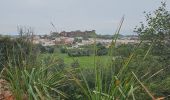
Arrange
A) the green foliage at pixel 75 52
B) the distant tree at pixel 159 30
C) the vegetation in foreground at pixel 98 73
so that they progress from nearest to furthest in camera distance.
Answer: the vegetation in foreground at pixel 98 73, the green foliage at pixel 75 52, the distant tree at pixel 159 30

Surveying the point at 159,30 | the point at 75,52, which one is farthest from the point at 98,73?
the point at 159,30

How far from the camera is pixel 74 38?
6.62 meters

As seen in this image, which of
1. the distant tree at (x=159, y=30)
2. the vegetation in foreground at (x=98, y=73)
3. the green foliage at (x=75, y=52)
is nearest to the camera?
the vegetation in foreground at (x=98, y=73)

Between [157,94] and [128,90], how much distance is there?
155 inches

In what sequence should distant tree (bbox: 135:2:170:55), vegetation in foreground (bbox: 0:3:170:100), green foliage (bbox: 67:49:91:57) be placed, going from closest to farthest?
1. vegetation in foreground (bbox: 0:3:170:100)
2. green foliage (bbox: 67:49:91:57)
3. distant tree (bbox: 135:2:170:55)

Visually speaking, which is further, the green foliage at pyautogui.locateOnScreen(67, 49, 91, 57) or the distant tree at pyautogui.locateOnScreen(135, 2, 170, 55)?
the distant tree at pyautogui.locateOnScreen(135, 2, 170, 55)

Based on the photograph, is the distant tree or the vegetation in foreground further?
the distant tree

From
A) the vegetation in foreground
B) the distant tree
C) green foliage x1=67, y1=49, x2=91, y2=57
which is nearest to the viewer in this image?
the vegetation in foreground

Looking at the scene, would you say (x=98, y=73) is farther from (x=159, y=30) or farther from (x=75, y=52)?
(x=159, y=30)

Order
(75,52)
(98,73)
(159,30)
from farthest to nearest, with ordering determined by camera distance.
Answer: (159,30)
(75,52)
(98,73)

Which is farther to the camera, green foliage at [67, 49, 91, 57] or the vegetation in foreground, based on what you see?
green foliage at [67, 49, 91, 57]

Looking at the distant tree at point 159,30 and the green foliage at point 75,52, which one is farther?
the distant tree at point 159,30

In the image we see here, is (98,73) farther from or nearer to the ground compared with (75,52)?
farther from the ground

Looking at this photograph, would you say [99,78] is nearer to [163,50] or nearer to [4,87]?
[4,87]
